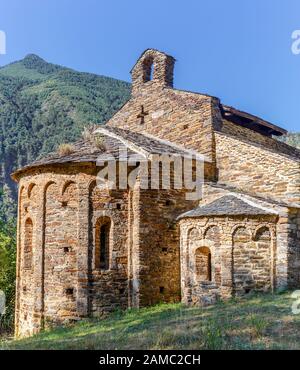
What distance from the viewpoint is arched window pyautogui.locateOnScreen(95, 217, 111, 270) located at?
38.6 ft

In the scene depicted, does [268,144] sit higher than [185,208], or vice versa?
[268,144]

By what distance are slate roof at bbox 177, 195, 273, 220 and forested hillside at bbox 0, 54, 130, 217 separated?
3599cm

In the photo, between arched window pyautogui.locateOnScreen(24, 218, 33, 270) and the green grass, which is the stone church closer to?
arched window pyautogui.locateOnScreen(24, 218, 33, 270)

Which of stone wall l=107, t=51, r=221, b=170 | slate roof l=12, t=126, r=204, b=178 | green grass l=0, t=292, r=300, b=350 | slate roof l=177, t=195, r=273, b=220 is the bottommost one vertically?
green grass l=0, t=292, r=300, b=350

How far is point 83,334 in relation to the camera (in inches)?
375

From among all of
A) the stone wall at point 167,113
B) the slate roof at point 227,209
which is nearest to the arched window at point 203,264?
the slate roof at point 227,209

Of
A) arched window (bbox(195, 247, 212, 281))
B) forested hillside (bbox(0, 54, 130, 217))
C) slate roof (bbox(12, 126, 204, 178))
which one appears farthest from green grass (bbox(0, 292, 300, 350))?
forested hillside (bbox(0, 54, 130, 217))

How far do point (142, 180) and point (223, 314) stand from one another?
165 inches

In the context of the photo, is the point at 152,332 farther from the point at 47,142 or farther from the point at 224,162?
the point at 47,142

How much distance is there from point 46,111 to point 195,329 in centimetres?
5066

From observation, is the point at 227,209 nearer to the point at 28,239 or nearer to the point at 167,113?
the point at 167,113

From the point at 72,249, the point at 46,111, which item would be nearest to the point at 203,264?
the point at 72,249

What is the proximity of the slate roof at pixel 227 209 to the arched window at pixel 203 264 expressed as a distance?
3.03 ft

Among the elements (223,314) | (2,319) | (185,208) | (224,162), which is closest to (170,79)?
(224,162)
